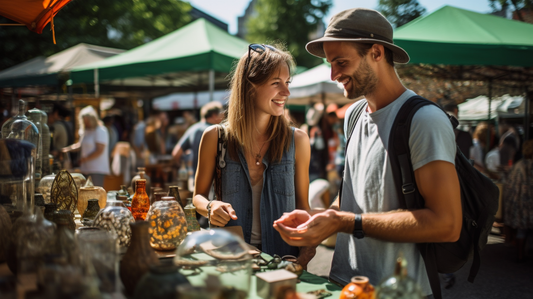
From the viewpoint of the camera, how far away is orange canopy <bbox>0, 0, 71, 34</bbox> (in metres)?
2.38

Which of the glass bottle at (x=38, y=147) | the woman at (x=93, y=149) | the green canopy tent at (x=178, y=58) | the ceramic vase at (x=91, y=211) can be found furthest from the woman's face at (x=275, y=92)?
the woman at (x=93, y=149)

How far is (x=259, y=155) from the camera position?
7.68ft

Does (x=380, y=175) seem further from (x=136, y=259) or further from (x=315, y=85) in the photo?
(x=315, y=85)

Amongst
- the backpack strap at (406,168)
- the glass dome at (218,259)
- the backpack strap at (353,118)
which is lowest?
the glass dome at (218,259)

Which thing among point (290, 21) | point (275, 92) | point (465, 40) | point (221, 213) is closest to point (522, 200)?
point (465, 40)

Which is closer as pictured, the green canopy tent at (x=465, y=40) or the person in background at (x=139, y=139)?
the green canopy tent at (x=465, y=40)

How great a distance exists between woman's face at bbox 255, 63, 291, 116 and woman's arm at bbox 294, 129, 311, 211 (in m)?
0.24

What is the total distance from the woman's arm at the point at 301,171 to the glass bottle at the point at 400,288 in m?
1.40

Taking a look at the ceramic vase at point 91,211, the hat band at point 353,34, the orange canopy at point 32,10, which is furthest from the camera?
the orange canopy at point 32,10

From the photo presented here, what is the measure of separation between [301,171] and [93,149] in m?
4.57

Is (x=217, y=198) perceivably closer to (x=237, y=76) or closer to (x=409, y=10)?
(x=237, y=76)

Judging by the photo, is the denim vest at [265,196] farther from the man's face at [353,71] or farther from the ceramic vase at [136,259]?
the ceramic vase at [136,259]

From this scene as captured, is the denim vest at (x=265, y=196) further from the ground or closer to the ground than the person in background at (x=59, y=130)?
closer to the ground

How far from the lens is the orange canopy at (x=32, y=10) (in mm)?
2377
